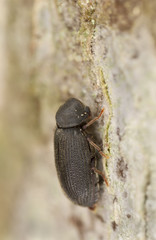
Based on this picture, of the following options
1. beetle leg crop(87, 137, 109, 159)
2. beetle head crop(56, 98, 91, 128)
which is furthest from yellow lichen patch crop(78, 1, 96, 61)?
beetle leg crop(87, 137, 109, 159)

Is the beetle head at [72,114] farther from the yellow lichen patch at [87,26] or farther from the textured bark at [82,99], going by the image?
the yellow lichen patch at [87,26]

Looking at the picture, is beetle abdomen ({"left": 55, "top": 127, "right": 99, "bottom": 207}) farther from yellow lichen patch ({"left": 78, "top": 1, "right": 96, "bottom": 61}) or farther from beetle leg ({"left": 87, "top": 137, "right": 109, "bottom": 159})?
yellow lichen patch ({"left": 78, "top": 1, "right": 96, "bottom": 61})

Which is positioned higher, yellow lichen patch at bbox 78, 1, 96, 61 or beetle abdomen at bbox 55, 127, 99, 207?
yellow lichen patch at bbox 78, 1, 96, 61

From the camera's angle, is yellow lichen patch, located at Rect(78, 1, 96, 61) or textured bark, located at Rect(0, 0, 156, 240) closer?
textured bark, located at Rect(0, 0, 156, 240)

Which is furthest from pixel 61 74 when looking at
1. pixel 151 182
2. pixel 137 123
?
pixel 151 182

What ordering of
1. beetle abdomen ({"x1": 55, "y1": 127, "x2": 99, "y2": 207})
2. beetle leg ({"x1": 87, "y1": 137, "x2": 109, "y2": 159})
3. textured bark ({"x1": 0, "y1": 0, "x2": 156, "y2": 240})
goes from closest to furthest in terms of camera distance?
1. textured bark ({"x1": 0, "y1": 0, "x2": 156, "y2": 240})
2. beetle leg ({"x1": 87, "y1": 137, "x2": 109, "y2": 159})
3. beetle abdomen ({"x1": 55, "y1": 127, "x2": 99, "y2": 207})

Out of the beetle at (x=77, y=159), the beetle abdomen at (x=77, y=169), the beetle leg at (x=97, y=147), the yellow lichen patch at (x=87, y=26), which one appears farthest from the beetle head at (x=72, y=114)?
the yellow lichen patch at (x=87, y=26)

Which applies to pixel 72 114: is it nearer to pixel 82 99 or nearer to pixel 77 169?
pixel 82 99
